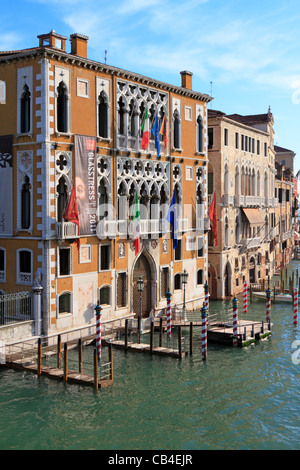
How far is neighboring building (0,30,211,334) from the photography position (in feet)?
72.5

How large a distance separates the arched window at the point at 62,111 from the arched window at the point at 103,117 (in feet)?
7.25

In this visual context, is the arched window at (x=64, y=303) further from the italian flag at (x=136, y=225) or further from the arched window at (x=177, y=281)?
the arched window at (x=177, y=281)

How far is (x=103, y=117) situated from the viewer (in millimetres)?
24906

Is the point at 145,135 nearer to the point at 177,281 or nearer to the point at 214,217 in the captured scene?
the point at 214,217

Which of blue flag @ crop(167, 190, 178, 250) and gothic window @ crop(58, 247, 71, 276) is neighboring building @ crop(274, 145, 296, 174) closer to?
blue flag @ crop(167, 190, 178, 250)

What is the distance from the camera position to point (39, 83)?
21859mm

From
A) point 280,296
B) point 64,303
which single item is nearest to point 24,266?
point 64,303

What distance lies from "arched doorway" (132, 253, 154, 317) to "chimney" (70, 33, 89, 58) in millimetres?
9659

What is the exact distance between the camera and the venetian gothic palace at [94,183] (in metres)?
22.2

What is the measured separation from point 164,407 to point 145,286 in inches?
458

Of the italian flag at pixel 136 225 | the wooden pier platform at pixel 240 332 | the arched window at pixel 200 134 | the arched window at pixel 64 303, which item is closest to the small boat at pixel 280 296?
the wooden pier platform at pixel 240 332

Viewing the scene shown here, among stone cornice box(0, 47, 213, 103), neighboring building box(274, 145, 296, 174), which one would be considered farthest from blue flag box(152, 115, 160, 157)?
neighboring building box(274, 145, 296, 174)
